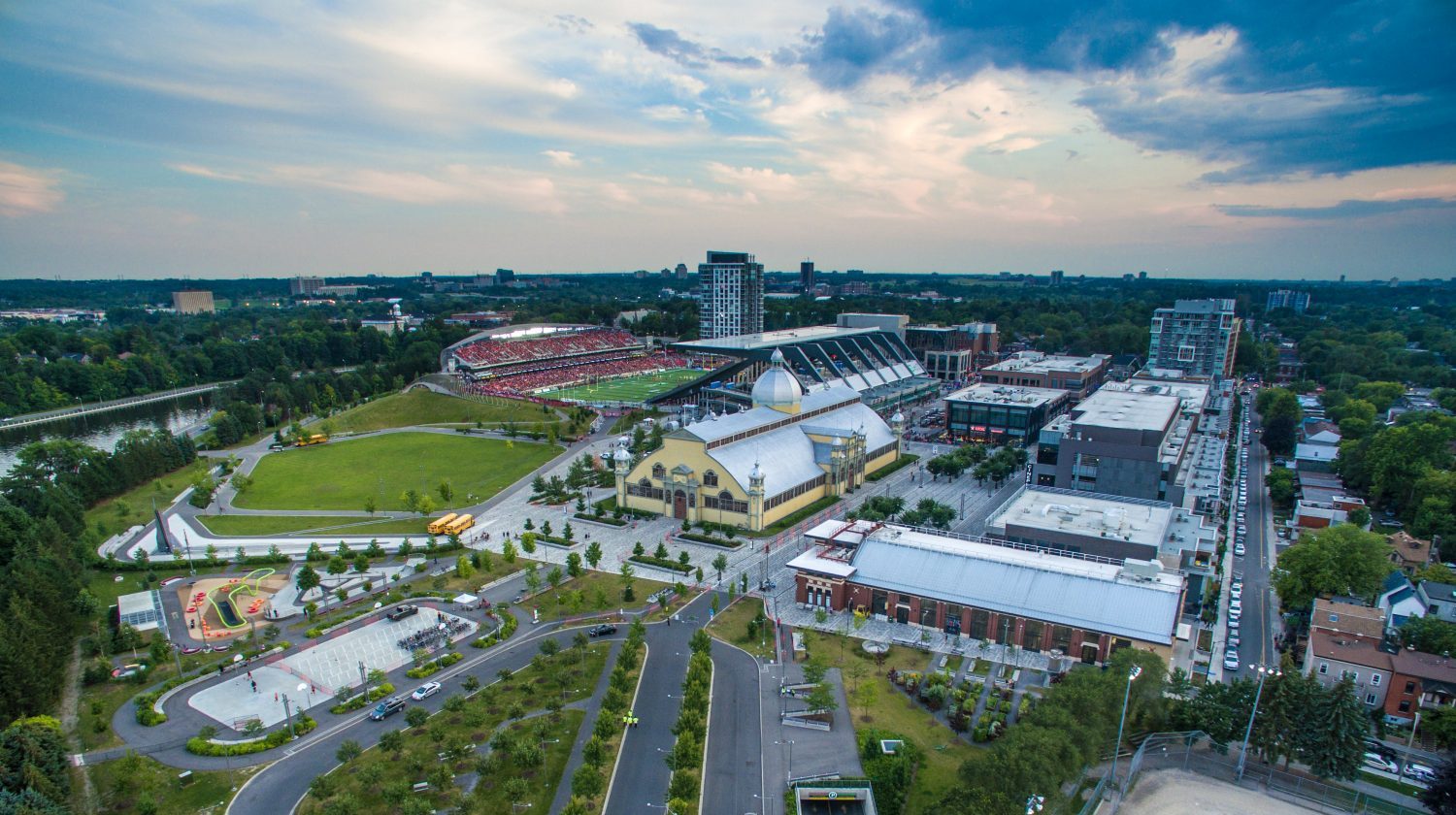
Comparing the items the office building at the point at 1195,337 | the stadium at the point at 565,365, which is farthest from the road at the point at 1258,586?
the stadium at the point at 565,365

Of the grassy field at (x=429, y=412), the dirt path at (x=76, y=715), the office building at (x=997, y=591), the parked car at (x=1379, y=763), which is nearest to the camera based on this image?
the dirt path at (x=76, y=715)

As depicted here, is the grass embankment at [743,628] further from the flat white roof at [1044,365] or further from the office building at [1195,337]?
the office building at [1195,337]

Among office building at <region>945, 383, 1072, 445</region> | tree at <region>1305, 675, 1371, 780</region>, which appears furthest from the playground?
office building at <region>945, 383, 1072, 445</region>

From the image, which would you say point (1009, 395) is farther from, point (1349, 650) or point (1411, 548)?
point (1349, 650)

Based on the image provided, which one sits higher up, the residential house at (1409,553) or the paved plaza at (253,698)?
the residential house at (1409,553)

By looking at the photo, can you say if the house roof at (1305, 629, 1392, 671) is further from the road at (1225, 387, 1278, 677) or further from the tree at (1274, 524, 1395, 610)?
the tree at (1274, 524, 1395, 610)
